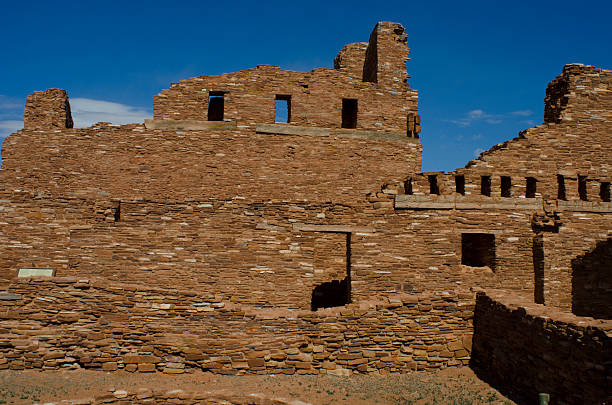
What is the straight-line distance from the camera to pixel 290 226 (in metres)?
12.8

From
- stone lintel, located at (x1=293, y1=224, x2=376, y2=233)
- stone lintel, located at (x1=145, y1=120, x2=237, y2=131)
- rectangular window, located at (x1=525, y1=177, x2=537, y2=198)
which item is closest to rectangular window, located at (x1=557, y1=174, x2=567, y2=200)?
rectangular window, located at (x1=525, y1=177, x2=537, y2=198)

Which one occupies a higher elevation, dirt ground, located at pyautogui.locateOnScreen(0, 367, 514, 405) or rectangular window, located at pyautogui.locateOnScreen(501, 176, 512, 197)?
rectangular window, located at pyautogui.locateOnScreen(501, 176, 512, 197)

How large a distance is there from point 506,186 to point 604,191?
11.0 ft

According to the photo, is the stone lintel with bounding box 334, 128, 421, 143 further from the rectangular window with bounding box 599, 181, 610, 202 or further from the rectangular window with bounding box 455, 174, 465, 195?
the rectangular window with bounding box 599, 181, 610, 202

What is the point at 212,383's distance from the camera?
9.91 m

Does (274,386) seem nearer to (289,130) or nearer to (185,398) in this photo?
(185,398)

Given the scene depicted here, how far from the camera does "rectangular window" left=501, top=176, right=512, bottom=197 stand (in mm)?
14203

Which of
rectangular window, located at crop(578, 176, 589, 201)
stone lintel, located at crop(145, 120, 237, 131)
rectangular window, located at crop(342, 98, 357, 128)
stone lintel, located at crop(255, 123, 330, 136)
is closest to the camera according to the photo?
rectangular window, located at crop(578, 176, 589, 201)

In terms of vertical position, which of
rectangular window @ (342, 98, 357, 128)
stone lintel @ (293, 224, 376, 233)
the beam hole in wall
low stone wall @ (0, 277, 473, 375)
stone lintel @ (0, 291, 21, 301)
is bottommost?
low stone wall @ (0, 277, 473, 375)

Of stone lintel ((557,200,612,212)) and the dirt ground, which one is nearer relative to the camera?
the dirt ground

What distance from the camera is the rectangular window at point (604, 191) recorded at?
1502cm

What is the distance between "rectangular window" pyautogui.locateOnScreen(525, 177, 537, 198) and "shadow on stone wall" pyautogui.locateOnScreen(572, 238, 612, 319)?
223cm

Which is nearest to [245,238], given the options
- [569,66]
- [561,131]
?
[561,131]

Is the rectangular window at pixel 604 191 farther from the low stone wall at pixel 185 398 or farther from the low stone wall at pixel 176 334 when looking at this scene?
the low stone wall at pixel 185 398
